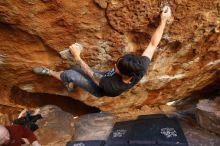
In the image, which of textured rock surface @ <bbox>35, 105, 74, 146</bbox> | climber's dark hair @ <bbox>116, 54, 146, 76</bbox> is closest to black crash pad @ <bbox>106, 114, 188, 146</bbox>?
textured rock surface @ <bbox>35, 105, 74, 146</bbox>

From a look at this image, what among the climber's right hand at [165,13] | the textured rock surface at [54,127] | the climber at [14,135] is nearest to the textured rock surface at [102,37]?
the climber's right hand at [165,13]

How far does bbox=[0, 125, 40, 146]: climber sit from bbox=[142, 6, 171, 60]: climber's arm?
1257 mm

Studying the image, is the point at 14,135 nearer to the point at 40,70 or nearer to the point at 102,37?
the point at 40,70

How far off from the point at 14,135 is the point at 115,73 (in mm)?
1014

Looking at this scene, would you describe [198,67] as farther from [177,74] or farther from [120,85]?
[120,85]

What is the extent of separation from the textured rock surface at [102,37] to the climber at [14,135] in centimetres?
80

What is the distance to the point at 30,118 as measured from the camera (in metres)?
2.86

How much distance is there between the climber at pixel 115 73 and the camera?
2.38 metres

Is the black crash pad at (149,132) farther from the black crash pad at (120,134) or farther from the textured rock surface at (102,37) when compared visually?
the textured rock surface at (102,37)

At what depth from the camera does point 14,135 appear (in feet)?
8.39

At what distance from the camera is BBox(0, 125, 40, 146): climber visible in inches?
96.5

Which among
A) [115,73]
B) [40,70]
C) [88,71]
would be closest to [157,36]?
[115,73]

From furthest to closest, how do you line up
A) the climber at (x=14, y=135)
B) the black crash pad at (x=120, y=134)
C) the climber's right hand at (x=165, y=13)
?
the black crash pad at (x=120, y=134) → the climber's right hand at (x=165, y=13) → the climber at (x=14, y=135)

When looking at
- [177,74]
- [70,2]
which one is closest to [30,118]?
[70,2]
